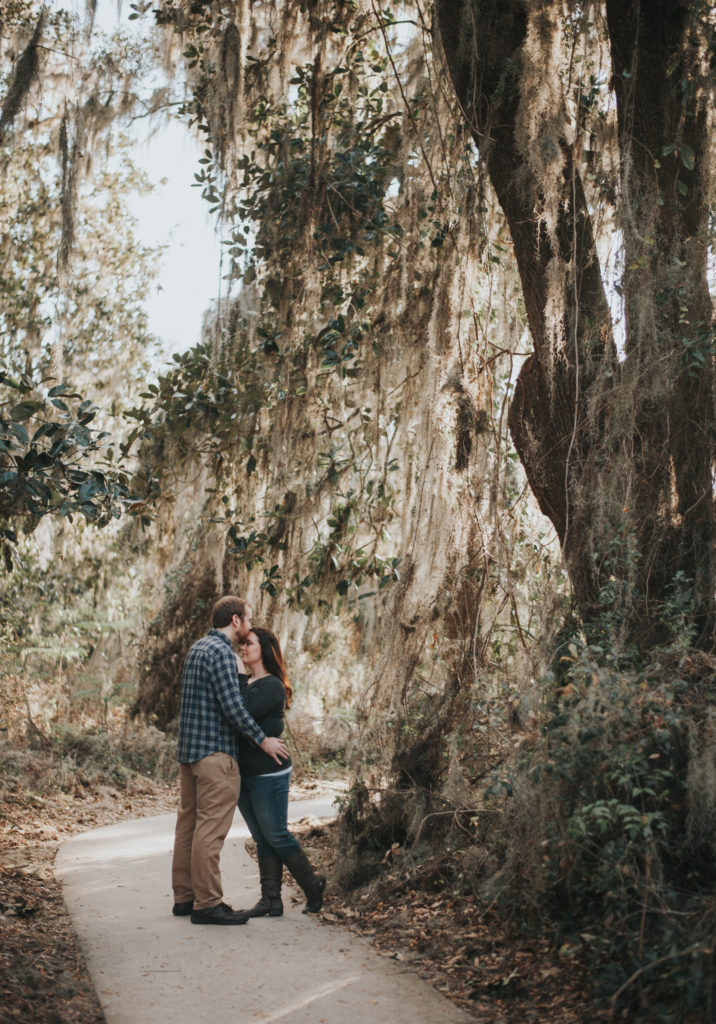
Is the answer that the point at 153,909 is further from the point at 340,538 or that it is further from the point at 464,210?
the point at 464,210

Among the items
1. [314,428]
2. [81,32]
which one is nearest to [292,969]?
[314,428]

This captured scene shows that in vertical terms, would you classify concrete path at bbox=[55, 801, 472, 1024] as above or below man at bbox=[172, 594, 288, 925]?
below

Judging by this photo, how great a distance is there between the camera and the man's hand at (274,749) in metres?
4.91

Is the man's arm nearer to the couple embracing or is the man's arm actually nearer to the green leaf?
the couple embracing

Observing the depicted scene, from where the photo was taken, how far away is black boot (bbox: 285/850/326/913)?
195 inches

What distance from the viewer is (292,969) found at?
4.02 meters

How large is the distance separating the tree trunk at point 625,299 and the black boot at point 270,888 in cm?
211

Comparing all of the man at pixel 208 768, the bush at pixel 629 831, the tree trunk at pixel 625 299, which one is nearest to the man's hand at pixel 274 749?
the man at pixel 208 768

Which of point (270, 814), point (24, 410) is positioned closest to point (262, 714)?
point (270, 814)

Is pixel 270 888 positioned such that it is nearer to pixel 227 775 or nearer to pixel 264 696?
pixel 227 775

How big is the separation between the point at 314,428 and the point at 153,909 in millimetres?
3620

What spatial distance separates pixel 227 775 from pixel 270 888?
65 cm

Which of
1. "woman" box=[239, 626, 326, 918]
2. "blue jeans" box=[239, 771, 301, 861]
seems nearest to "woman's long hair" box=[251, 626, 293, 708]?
"woman" box=[239, 626, 326, 918]

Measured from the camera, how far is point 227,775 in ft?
16.1
